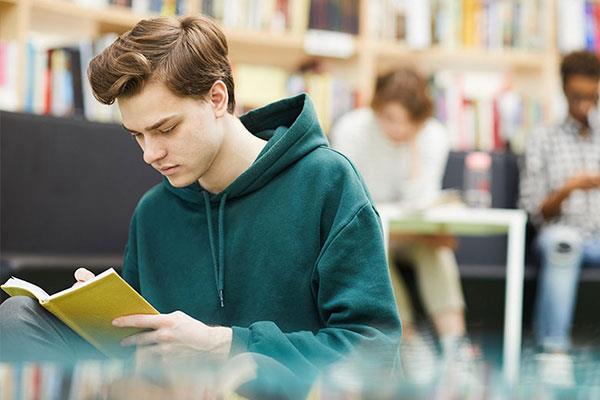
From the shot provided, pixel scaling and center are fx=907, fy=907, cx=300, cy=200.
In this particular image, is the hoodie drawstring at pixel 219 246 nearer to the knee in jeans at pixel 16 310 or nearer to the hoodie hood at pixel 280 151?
the hoodie hood at pixel 280 151

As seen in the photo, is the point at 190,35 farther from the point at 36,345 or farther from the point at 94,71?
the point at 36,345

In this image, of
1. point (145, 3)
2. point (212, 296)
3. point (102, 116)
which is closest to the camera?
point (212, 296)

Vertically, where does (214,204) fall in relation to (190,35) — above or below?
below

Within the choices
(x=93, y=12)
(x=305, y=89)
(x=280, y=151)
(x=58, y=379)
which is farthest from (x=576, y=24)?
(x=58, y=379)

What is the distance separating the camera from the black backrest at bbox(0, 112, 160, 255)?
247cm

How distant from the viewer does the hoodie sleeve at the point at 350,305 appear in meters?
1.08

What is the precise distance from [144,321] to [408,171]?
6.73ft

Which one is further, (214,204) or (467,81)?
(467,81)

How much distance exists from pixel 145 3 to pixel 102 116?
481 mm

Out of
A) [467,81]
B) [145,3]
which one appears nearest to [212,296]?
[145,3]

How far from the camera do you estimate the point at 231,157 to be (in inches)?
50.0

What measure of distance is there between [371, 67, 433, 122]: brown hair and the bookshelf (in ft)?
2.13

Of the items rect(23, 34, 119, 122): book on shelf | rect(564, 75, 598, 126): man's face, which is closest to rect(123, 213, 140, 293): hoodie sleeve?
rect(23, 34, 119, 122): book on shelf

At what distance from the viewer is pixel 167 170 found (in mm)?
1192
